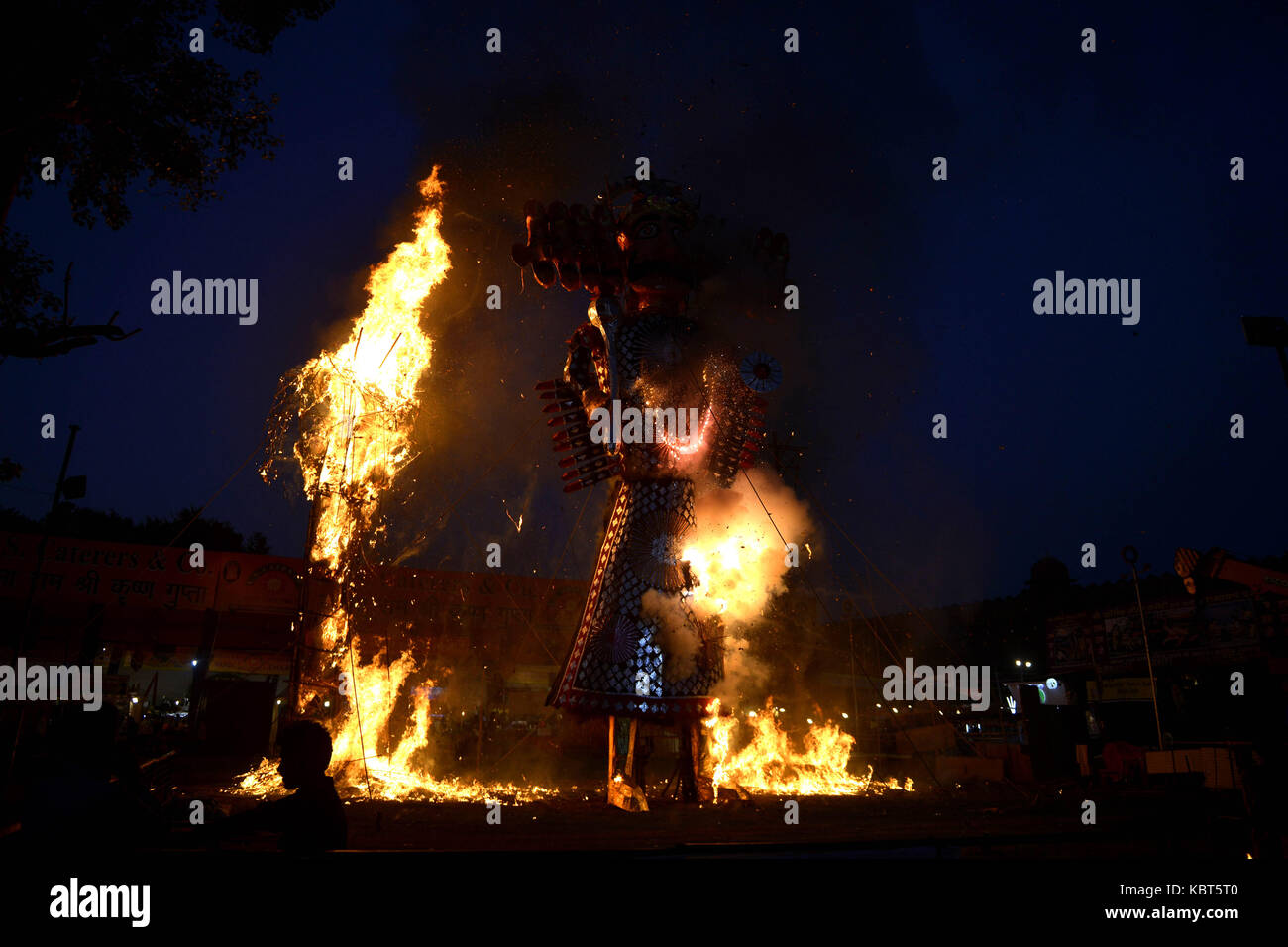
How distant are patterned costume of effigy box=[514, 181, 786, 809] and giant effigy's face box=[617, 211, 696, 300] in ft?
0.05

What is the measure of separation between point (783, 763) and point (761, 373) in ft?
23.9

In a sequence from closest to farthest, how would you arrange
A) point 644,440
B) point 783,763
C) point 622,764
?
point 622,764, point 644,440, point 783,763

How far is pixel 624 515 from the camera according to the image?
848cm

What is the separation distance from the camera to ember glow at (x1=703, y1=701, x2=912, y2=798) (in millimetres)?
10547

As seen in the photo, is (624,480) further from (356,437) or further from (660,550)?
(356,437)

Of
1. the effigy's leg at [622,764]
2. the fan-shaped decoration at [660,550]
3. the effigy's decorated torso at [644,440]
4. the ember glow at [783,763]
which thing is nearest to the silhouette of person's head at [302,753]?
the effigy's decorated torso at [644,440]

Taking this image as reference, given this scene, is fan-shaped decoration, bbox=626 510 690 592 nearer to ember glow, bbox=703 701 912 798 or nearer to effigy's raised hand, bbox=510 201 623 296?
ember glow, bbox=703 701 912 798

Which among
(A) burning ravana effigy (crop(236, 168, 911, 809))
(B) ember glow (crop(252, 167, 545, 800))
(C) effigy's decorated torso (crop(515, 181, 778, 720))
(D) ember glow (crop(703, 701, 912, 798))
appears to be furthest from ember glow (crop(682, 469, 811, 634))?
(B) ember glow (crop(252, 167, 545, 800))

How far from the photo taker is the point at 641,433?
8.62m

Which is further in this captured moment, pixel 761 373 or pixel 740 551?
pixel 740 551

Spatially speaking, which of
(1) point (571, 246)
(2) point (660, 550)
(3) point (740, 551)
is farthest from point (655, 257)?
(3) point (740, 551)

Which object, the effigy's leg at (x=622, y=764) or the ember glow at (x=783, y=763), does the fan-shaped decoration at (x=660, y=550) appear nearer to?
the effigy's leg at (x=622, y=764)
